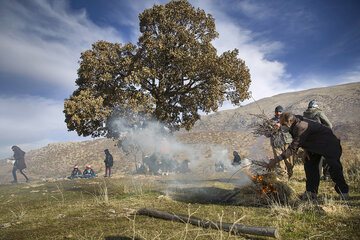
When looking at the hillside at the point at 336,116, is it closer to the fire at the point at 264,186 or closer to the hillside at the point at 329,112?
the hillside at the point at 329,112

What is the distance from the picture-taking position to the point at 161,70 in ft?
36.3

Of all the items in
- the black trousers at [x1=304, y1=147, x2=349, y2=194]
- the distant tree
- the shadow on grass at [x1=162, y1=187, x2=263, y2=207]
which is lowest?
the shadow on grass at [x1=162, y1=187, x2=263, y2=207]

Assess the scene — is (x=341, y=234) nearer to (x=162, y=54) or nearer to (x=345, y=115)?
(x=162, y=54)

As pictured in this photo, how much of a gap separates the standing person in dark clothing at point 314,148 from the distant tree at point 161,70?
624cm

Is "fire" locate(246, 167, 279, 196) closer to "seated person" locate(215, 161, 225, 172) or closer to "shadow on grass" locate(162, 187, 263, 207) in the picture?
"shadow on grass" locate(162, 187, 263, 207)

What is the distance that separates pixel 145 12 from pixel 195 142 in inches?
892

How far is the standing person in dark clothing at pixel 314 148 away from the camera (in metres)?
4.14

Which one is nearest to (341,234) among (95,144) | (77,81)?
(77,81)

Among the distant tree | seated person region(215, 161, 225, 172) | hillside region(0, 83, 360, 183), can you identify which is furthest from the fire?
hillside region(0, 83, 360, 183)

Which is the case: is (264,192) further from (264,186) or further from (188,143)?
(188,143)

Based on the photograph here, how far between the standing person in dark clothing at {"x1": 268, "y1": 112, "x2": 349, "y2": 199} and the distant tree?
20.5ft

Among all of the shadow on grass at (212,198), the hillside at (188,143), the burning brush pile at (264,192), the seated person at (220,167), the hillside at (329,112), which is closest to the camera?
the burning brush pile at (264,192)

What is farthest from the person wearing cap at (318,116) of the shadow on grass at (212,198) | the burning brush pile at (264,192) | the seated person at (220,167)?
the seated person at (220,167)

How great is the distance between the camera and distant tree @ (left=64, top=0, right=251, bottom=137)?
10.2 m
